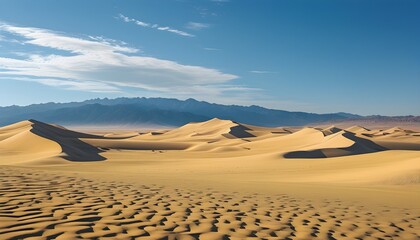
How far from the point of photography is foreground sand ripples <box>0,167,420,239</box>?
5.04 metres

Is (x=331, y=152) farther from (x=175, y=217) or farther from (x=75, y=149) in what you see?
(x=175, y=217)

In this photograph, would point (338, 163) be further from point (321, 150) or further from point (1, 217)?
point (1, 217)

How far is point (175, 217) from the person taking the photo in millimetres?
6062

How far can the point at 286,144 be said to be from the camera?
5256 cm

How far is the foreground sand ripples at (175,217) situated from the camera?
5.04 meters

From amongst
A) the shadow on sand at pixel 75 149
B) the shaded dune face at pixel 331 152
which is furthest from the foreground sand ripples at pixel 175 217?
the shaded dune face at pixel 331 152

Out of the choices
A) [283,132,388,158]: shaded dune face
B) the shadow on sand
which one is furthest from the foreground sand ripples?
[283,132,388,158]: shaded dune face

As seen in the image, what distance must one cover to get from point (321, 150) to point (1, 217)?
33.4 m

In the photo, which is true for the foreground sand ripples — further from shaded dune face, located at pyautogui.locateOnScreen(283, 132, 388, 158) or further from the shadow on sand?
shaded dune face, located at pyautogui.locateOnScreen(283, 132, 388, 158)

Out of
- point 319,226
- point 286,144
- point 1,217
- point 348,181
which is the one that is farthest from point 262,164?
point 286,144

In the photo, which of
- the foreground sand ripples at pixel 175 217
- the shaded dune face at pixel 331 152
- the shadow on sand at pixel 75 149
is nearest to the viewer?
the foreground sand ripples at pixel 175 217

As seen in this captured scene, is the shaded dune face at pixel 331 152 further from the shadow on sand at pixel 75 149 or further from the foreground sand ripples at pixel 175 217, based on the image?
the foreground sand ripples at pixel 175 217

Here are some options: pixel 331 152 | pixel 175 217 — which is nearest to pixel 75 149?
pixel 331 152

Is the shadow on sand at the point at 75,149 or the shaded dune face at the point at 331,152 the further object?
the shaded dune face at the point at 331,152
